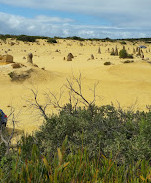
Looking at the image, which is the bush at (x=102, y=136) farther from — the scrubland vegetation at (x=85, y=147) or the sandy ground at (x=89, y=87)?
the sandy ground at (x=89, y=87)

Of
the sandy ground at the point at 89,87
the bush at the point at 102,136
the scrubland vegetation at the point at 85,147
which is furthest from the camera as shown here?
the sandy ground at the point at 89,87

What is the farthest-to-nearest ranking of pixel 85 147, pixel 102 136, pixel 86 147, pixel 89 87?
→ pixel 89 87 → pixel 102 136 → pixel 86 147 → pixel 85 147

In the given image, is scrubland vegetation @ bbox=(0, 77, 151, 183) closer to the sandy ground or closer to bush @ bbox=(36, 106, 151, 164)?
bush @ bbox=(36, 106, 151, 164)

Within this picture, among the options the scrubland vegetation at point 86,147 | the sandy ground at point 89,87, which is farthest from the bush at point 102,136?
the sandy ground at point 89,87

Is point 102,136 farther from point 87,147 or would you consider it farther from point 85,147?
point 85,147

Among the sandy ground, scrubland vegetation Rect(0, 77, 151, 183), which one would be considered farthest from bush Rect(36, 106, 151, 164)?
the sandy ground

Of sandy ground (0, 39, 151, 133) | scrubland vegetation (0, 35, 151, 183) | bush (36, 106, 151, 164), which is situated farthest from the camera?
sandy ground (0, 39, 151, 133)

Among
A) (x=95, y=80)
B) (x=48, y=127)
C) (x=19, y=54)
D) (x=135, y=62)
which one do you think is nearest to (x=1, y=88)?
(x=95, y=80)

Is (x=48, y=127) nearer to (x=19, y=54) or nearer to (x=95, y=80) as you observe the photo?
(x=95, y=80)

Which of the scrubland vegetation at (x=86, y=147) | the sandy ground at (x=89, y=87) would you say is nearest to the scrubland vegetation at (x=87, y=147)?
the scrubland vegetation at (x=86, y=147)

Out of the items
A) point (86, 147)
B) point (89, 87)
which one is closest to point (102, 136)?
point (86, 147)

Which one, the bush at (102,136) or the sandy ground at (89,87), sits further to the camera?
the sandy ground at (89,87)

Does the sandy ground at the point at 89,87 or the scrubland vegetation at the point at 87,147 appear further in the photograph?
the sandy ground at the point at 89,87

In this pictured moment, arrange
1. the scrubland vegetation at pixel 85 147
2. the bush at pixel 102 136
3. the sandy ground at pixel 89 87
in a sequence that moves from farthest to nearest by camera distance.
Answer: the sandy ground at pixel 89 87 → the bush at pixel 102 136 → the scrubland vegetation at pixel 85 147
